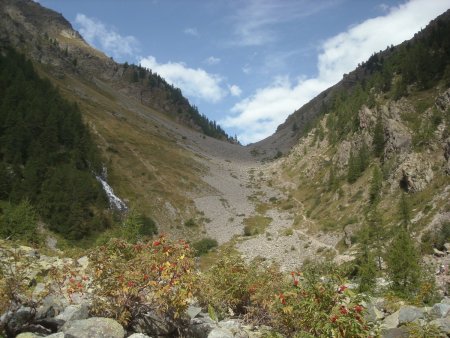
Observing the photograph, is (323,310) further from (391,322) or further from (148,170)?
(148,170)

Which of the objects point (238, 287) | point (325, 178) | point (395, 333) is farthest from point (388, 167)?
point (395, 333)

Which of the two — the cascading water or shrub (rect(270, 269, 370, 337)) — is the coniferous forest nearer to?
the cascading water

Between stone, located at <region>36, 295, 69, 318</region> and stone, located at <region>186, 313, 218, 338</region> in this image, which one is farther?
stone, located at <region>186, 313, 218, 338</region>

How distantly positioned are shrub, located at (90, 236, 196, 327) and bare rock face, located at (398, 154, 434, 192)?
186 ft

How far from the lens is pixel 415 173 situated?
206 ft

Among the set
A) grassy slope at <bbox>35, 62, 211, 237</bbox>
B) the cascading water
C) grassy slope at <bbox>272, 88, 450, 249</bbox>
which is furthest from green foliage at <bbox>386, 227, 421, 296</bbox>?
the cascading water

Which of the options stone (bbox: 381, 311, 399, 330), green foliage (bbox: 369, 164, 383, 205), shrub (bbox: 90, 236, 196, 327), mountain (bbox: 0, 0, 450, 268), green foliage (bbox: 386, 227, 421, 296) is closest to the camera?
shrub (bbox: 90, 236, 196, 327)

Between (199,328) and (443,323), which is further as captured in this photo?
(199,328)

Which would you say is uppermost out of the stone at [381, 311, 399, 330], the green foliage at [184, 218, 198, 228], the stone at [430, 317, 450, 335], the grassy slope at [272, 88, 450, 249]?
the grassy slope at [272, 88, 450, 249]

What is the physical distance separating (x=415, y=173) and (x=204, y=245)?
37.0m

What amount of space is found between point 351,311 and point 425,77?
9460 cm

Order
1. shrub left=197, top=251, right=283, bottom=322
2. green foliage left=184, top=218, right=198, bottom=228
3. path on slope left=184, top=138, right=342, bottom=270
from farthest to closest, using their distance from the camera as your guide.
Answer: green foliage left=184, top=218, right=198, bottom=228, path on slope left=184, top=138, right=342, bottom=270, shrub left=197, top=251, right=283, bottom=322

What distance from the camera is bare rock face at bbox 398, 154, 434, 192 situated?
61.0 metres

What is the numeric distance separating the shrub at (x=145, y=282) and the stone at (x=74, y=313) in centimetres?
33
